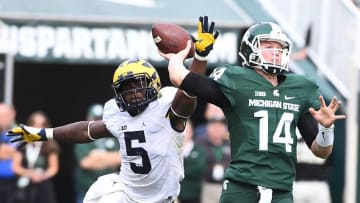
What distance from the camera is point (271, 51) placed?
7121 millimetres

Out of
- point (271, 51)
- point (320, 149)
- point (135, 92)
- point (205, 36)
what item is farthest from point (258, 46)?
point (135, 92)

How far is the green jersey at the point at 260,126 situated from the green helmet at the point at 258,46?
0.08 metres

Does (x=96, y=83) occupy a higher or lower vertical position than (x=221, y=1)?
lower

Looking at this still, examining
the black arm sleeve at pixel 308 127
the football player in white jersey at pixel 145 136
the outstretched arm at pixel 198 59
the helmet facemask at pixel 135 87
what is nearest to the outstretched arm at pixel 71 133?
the football player in white jersey at pixel 145 136

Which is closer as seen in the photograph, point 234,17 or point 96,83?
point 234,17

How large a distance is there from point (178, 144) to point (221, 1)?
239 inches

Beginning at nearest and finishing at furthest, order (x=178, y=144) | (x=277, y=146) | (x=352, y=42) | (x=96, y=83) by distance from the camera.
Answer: (x=277, y=146), (x=178, y=144), (x=352, y=42), (x=96, y=83)

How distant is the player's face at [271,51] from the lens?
7.09 meters

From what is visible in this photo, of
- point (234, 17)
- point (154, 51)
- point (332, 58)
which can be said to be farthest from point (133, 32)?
point (332, 58)

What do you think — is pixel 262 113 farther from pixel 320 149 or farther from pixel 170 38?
pixel 170 38

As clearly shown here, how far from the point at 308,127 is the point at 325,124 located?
1.00ft

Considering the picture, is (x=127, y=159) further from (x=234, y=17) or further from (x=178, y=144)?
(x=234, y=17)

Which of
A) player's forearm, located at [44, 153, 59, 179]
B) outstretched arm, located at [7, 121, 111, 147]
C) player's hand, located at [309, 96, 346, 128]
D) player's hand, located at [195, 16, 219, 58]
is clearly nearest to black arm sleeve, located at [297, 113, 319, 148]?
player's hand, located at [309, 96, 346, 128]

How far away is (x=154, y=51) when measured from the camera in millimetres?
13211
